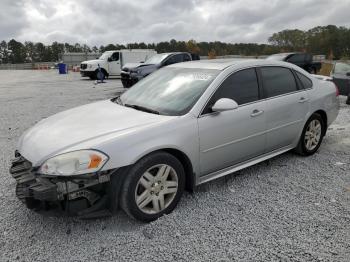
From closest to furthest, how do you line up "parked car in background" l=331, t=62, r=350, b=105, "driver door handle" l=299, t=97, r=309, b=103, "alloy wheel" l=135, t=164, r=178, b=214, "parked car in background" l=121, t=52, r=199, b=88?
"alloy wheel" l=135, t=164, r=178, b=214, "driver door handle" l=299, t=97, r=309, b=103, "parked car in background" l=331, t=62, r=350, b=105, "parked car in background" l=121, t=52, r=199, b=88

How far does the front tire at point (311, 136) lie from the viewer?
465 centimetres

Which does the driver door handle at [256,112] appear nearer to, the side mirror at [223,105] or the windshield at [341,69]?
the side mirror at [223,105]

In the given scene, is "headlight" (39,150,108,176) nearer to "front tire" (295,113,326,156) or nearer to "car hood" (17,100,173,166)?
"car hood" (17,100,173,166)

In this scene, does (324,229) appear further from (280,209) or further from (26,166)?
(26,166)

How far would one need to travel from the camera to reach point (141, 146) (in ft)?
9.39

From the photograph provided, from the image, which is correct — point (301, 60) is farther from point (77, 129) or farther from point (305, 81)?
point (77, 129)

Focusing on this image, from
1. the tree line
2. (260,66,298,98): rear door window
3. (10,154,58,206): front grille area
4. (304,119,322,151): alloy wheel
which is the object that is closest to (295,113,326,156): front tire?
(304,119,322,151): alloy wheel

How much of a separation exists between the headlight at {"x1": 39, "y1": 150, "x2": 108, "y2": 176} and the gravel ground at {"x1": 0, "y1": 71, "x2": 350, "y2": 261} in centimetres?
45

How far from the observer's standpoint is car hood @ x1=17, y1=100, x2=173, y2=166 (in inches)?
112

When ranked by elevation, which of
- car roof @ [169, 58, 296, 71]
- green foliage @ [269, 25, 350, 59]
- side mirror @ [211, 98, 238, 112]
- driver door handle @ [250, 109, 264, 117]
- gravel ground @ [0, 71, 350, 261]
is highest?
green foliage @ [269, 25, 350, 59]

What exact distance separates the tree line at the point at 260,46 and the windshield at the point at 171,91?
38544 mm

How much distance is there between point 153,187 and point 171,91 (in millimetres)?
1206

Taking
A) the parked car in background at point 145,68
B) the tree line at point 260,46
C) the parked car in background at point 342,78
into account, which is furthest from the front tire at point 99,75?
the tree line at point 260,46

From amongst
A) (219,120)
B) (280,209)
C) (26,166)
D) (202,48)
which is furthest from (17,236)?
(202,48)
